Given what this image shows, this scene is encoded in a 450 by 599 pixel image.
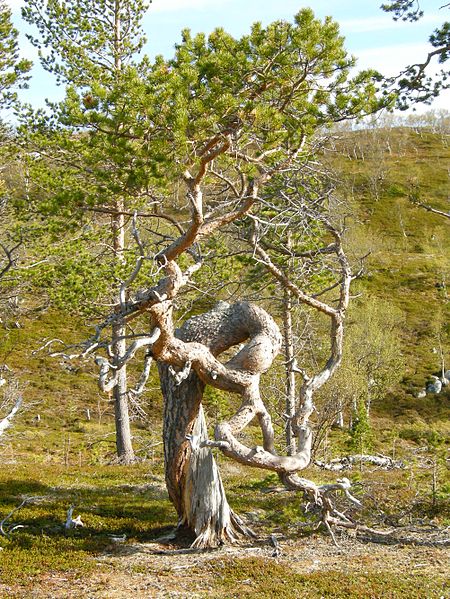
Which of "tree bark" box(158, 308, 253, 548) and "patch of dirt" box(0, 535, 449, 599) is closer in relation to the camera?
"patch of dirt" box(0, 535, 449, 599)

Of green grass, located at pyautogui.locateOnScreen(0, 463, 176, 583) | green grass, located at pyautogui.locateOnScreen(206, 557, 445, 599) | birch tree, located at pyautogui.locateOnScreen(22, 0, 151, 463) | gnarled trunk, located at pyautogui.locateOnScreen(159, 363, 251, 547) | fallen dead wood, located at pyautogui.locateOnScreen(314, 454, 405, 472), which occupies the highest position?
birch tree, located at pyautogui.locateOnScreen(22, 0, 151, 463)

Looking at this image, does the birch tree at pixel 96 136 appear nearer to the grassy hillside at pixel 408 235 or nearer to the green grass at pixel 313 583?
the green grass at pixel 313 583

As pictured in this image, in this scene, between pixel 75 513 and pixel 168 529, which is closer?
pixel 168 529

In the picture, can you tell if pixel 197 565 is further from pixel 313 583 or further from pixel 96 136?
pixel 96 136

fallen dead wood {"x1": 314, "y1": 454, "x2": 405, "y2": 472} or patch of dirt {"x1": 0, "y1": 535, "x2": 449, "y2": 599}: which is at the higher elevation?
patch of dirt {"x1": 0, "y1": 535, "x2": 449, "y2": 599}

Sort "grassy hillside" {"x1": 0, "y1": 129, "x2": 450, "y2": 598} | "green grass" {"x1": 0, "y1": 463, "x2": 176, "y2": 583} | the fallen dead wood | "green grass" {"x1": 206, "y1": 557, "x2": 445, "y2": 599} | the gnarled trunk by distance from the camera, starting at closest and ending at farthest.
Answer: "green grass" {"x1": 206, "y1": 557, "x2": 445, "y2": 599}, "grassy hillside" {"x1": 0, "y1": 129, "x2": 450, "y2": 598}, "green grass" {"x1": 0, "y1": 463, "x2": 176, "y2": 583}, the gnarled trunk, the fallen dead wood

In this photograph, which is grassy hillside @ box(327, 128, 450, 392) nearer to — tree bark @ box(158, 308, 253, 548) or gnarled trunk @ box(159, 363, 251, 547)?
tree bark @ box(158, 308, 253, 548)

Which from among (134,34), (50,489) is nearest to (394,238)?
(134,34)

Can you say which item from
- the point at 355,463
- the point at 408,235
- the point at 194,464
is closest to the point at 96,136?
the point at 194,464

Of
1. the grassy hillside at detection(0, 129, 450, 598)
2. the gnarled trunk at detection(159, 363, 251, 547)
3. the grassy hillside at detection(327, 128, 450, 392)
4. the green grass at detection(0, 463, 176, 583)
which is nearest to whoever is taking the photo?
the grassy hillside at detection(0, 129, 450, 598)

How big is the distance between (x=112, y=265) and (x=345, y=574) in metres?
10.2

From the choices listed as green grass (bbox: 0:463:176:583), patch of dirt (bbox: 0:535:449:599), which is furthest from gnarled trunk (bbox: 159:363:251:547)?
green grass (bbox: 0:463:176:583)

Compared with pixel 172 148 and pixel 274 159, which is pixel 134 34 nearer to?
pixel 274 159

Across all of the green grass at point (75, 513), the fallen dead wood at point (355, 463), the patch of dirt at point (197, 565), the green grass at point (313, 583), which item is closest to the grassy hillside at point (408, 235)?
the fallen dead wood at point (355, 463)
